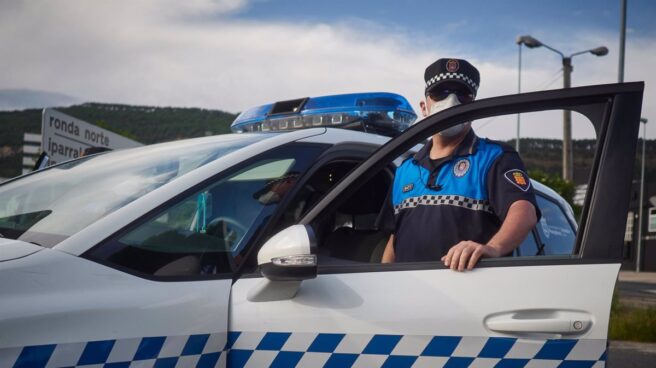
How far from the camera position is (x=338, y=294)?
1853mm

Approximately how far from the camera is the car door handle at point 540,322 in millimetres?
1724

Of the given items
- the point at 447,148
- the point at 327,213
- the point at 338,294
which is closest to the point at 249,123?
the point at 447,148

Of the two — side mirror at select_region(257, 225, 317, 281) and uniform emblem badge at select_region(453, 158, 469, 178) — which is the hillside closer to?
uniform emblem badge at select_region(453, 158, 469, 178)

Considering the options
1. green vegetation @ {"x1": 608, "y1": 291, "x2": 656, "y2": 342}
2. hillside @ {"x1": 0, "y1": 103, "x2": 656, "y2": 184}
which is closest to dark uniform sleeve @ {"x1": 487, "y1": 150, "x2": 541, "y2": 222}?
green vegetation @ {"x1": 608, "y1": 291, "x2": 656, "y2": 342}

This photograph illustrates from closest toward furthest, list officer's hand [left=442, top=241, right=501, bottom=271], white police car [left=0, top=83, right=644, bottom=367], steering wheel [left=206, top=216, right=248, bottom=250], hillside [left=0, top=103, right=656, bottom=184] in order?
white police car [left=0, top=83, right=644, bottom=367] < officer's hand [left=442, top=241, right=501, bottom=271] < steering wheel [left=206, top=216, right=248, bottom=250] < hillside [left=0, top=103, right=656, bottom=184]

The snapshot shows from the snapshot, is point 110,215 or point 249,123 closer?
point 110,215

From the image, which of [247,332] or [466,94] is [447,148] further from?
[247,332]

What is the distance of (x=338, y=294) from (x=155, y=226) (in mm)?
547

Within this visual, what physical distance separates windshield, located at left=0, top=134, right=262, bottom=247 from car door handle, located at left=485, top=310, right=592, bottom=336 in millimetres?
1068

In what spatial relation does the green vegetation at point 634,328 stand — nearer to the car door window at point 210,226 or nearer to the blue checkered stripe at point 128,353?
the car door window at point 210,226

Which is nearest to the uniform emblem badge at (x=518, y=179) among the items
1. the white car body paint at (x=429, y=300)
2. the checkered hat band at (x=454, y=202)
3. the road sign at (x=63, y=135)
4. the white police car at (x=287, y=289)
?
the checkered hat band at (x=454, y=202)

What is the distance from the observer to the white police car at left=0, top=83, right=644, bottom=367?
5.43 ft

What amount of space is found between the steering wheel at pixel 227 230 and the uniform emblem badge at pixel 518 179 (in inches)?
33.9

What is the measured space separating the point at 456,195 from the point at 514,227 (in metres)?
0.26
